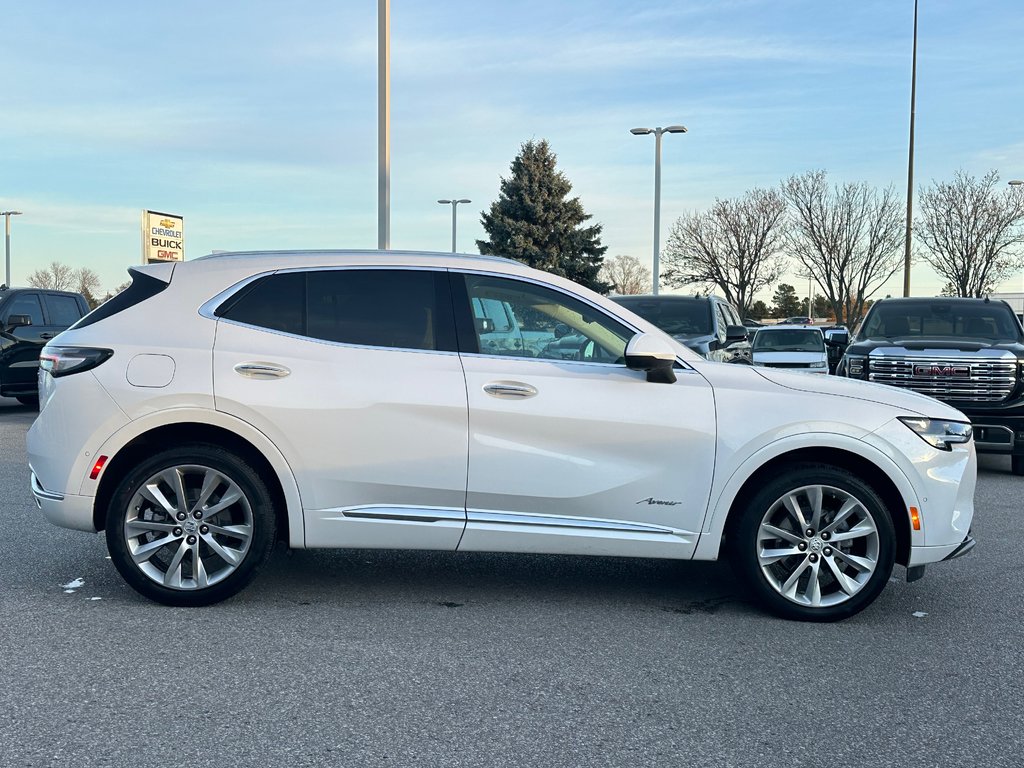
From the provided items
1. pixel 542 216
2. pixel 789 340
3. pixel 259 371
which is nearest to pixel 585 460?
pixel 259 371

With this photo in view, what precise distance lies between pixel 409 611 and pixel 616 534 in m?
1.12

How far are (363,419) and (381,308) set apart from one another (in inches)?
24.2

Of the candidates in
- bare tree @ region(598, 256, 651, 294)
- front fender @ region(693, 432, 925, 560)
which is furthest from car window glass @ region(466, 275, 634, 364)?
bare tree @ region(598, 256, 651, 294)

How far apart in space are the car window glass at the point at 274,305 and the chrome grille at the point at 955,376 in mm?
7296

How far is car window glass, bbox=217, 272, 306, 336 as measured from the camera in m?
5.06

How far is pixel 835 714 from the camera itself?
372 centimetres

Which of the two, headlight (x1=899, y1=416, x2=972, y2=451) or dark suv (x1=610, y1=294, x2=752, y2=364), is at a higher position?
dark suv (x1=610, y1=294, x2=752, y2=364)

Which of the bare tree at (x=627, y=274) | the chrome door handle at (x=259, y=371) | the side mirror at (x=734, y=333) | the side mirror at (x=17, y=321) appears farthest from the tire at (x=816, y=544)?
the bare tree at (x=627, y=274)

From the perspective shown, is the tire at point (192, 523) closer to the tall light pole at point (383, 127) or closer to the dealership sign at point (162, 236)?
the tall light pole at point (383, 127)

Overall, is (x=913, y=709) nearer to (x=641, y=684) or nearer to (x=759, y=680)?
(x=759, y=680)

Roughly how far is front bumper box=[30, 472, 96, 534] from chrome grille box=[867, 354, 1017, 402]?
8166mm

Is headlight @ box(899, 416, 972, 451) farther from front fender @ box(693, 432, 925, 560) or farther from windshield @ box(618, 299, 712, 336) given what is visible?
windshield @ box(618, 299, 712, 336)

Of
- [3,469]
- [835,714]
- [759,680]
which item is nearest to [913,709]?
[835,714]

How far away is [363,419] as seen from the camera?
484cm
